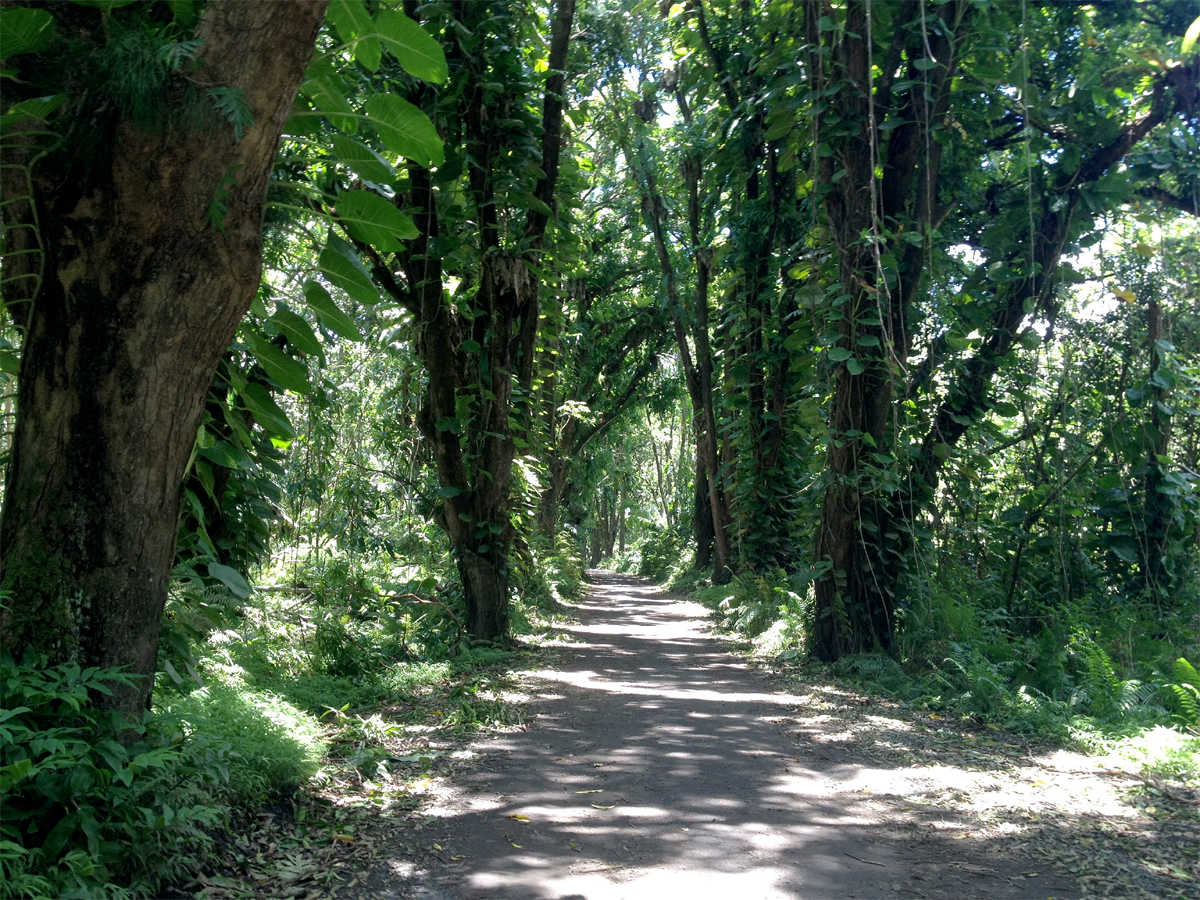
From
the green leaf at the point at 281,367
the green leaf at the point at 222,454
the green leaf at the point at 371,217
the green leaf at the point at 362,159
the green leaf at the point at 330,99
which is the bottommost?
the green leaf at the point at 222,454

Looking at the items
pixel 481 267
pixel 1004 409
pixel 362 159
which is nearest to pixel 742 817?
pixel 362 159

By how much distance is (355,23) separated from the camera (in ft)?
13.7

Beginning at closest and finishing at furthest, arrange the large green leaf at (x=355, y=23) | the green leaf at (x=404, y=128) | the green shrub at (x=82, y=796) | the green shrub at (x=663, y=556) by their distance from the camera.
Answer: the green shrub at (x=82, y=796) → the large green leaf at (x=355, y=23) → the green leaf at (x=404, y=128) → the green shrub at (x=663, y=556)

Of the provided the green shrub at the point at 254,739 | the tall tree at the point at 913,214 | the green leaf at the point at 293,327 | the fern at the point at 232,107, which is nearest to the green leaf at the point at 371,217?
the green leaf at the point at 293,327

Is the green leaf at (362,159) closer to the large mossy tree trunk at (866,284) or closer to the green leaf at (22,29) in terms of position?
the green leaf at (22,29)

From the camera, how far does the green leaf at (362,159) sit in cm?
443

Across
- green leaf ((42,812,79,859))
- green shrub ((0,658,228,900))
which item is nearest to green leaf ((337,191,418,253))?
green shrub ((0,658,228,900))

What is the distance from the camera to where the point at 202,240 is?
3691 mm

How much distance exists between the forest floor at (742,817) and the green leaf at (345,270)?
8.97 feet

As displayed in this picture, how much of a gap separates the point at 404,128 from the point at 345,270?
774 millimetres

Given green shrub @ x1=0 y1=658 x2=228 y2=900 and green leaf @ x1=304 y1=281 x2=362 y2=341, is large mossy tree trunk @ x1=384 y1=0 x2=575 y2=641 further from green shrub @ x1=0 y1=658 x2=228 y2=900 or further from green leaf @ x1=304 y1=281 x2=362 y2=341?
green shrub @ x1=0 y1=658 x2=228 y2=900

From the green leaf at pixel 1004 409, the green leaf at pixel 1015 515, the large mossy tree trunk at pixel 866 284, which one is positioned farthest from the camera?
the green leaf at pixel 1015 515

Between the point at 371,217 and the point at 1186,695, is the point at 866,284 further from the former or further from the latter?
the point at 371,217

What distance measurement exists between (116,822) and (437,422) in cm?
720
